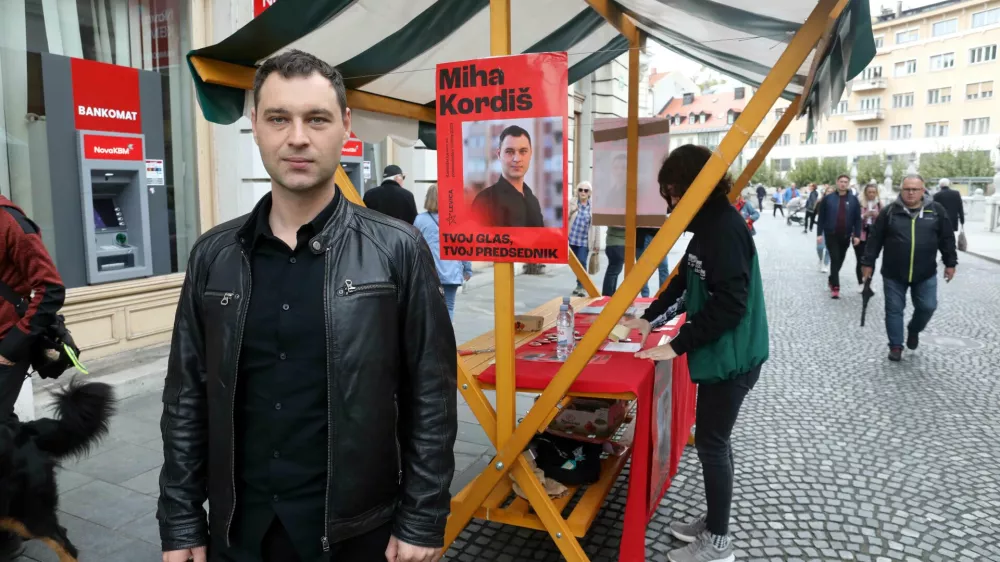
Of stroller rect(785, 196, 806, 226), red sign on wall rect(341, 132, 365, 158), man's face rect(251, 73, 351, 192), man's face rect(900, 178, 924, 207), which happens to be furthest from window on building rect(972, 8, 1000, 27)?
man's face rect(251, 73, 351, 192)

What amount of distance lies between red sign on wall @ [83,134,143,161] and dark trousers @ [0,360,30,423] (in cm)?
283

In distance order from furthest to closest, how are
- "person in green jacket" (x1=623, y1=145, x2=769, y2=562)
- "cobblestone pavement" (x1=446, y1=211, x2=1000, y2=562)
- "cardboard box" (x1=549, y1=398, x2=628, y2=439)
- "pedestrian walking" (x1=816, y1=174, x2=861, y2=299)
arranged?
1. "pedestrian walking" (x1=816, y1=174, x2=861, y2=299)
2. "cardboard box" (x1=549, y1=398, x2=628, y2=439)
3. "cobblestone pavement" (x1=446, y1=211, x2=1000, y2=562)
4. "person in green jacket" (x1=623, y1=145, x2=769, y2=562)

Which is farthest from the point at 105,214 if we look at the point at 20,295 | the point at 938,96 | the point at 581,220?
the point at 938,96

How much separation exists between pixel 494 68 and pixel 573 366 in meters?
1.16

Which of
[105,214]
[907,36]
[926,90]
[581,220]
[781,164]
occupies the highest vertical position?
[907,36]

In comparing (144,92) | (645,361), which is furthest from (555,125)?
(144,92)

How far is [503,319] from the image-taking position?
2668 mm

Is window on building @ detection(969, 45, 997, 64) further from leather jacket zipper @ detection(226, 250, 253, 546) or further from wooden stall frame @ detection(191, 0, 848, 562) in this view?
leather jacket zipper @ detection(226, 250, 253, 546)

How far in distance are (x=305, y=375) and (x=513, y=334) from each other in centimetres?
123

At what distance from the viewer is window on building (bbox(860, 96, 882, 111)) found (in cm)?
6894

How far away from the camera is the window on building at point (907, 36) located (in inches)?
2621

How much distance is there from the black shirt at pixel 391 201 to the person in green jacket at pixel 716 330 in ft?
10.6

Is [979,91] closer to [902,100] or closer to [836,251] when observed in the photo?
[902,100]

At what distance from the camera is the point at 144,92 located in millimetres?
5914
